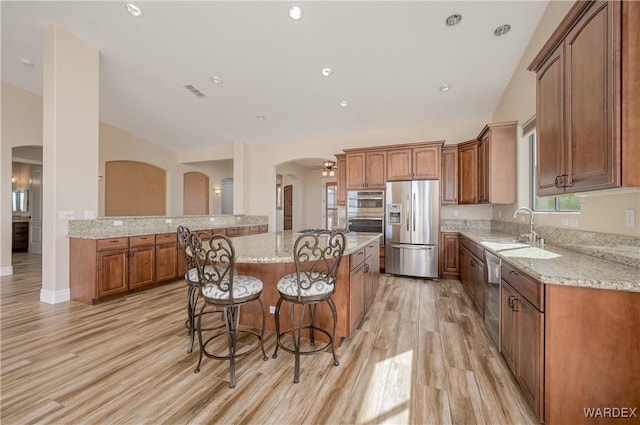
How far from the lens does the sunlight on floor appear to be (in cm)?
154

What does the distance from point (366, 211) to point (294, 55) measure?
2922mm

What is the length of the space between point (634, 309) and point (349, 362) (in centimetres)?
171

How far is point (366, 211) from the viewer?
5066 mm

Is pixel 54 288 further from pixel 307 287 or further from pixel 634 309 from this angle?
pixel 634 309

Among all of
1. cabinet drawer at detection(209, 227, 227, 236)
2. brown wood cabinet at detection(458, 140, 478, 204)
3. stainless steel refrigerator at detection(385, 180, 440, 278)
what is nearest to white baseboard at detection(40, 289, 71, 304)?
cabinet drawer at detection(209, 227, 227, 236)

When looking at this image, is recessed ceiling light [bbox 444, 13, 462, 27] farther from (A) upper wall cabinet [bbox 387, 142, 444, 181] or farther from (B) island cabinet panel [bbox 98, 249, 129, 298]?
(B) island cabinet panel [bbox 98, 249, 129, 298]

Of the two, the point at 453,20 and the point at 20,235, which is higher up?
the point at 453,20

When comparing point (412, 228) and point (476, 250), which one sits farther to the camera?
point (412, 228)

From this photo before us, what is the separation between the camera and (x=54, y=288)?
3344 millimetres

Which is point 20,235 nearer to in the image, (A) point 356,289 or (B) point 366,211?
(B) point 366,211

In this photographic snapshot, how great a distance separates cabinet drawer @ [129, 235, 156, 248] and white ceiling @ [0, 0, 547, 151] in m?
2.73

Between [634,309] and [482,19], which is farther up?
[482,19]

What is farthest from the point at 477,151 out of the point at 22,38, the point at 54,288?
the point at 22,38

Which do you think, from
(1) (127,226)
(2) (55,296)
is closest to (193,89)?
(1) (127,226)
